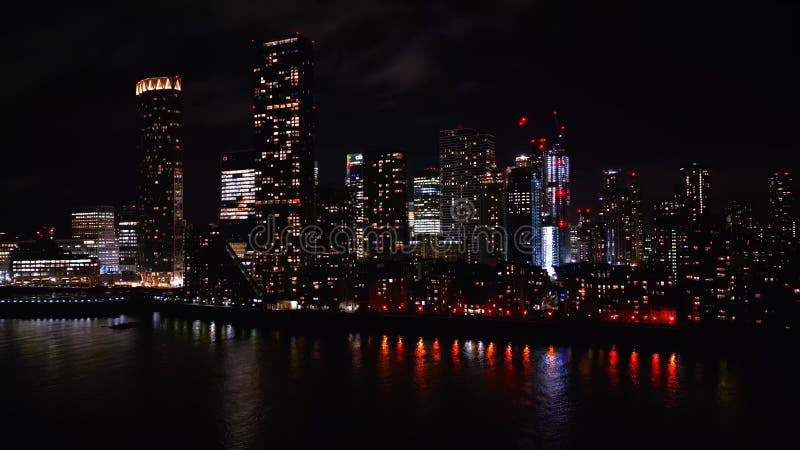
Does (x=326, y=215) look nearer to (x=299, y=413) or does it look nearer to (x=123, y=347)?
(x=123, y=347)

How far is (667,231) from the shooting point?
3406 inches

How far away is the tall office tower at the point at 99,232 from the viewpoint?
124 metres

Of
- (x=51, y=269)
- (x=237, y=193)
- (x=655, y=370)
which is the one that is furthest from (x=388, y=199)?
(x=655, y=370)

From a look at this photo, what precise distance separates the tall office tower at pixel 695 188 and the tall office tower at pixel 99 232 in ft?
344

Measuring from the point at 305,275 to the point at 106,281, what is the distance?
54.0m

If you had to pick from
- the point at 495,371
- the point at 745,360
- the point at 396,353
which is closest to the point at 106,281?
the point at 396,353

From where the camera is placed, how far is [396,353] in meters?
47.9

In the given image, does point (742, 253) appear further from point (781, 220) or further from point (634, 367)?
point (634, 367)

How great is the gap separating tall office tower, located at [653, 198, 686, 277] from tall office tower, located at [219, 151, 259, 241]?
67.3 m

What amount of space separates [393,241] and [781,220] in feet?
207

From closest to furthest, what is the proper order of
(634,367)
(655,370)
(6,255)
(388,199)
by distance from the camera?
1. (655,370)
2. (634,367)
3. (388,199)
4. (6,255)

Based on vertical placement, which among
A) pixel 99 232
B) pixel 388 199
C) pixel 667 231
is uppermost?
→ pixel 388 199

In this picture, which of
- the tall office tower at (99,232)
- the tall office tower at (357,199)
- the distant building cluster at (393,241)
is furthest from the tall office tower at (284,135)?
the tall office tower at (99,232)

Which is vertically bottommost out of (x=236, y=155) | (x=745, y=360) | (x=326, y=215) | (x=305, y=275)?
(x=745, y=360)
